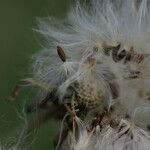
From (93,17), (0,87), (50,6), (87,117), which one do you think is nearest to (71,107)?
(87,117)

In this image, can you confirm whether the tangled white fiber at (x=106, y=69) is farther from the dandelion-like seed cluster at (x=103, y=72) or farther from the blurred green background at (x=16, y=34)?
the blurred green background at (x=16, y=34)

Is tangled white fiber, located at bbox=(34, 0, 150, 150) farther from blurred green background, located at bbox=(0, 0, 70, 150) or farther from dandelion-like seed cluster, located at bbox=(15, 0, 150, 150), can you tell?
blurred green background, located at bbox=(0, 0, 70, 150)

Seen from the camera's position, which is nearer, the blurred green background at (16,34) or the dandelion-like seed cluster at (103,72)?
the dandelion-like seed cluster at (103,72)

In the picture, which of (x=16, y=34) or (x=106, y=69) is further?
(x=16, y=34)

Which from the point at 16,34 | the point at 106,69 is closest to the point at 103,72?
the point at 106,69

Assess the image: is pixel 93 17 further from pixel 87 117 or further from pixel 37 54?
pixel 87 117

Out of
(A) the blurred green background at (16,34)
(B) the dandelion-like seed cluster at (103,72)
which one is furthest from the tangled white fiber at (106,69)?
(A) the blurred green background at (16,34)

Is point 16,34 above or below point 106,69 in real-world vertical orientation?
above

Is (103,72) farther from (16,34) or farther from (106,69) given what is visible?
(16,34)

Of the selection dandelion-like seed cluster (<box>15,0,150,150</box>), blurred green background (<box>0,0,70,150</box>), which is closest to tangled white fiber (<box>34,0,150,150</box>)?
dandelion-like seed cluster (<box>15,0,150,150</box>)
